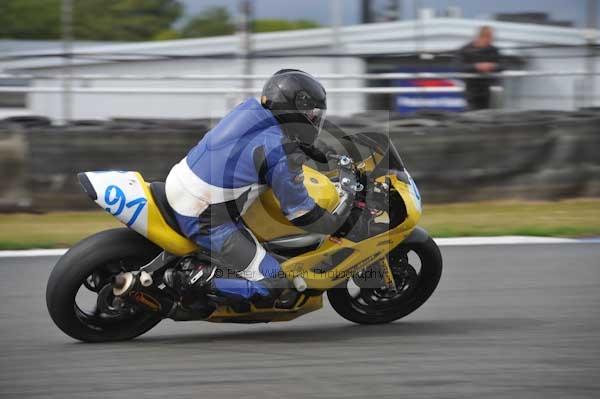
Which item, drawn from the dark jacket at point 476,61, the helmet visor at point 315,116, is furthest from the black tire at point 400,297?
the dark jacket at point 476,61

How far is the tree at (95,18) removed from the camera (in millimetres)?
23391

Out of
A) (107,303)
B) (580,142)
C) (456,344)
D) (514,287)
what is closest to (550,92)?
(580,142)

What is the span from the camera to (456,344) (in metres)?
5.23

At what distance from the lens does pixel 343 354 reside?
5039 mm

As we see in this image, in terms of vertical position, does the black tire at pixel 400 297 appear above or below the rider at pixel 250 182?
below

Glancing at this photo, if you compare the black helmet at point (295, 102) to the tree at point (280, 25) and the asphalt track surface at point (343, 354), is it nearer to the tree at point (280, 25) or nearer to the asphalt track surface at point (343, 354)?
the asphalt track surface at point (343, 354)

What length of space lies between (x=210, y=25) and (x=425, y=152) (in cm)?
1714

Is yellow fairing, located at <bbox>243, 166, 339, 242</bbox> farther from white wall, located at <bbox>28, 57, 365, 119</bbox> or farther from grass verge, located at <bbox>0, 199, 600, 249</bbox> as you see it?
white wall, located at <bbox>28, 57, 365, 119</bbox>

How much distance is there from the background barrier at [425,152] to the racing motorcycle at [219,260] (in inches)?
165

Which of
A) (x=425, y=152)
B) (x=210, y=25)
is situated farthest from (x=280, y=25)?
(x=425, y=152)

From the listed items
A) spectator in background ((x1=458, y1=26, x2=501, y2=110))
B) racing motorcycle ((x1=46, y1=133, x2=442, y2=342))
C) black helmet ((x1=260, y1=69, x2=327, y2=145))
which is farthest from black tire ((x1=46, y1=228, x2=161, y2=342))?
spectator in background ((x1=458, y1=26, x2=501, y2=110))

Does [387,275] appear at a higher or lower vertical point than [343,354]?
higher

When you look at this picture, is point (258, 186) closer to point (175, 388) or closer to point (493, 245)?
point (175, 388)

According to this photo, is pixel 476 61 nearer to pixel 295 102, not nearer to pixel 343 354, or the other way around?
pixel 295 102
